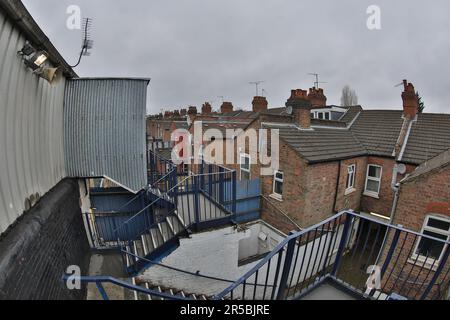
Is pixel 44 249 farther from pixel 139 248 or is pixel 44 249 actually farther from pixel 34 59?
pixel 34 59

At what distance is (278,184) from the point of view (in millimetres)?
9641

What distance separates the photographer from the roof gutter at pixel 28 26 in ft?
10.2

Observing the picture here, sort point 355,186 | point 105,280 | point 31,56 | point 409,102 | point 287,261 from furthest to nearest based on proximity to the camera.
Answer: point 409,102 → point 355,186 → point 31,56 → point 287,261 → point 105,280

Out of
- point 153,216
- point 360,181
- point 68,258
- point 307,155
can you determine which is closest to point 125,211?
point 153,216

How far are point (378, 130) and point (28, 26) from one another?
15214 mm

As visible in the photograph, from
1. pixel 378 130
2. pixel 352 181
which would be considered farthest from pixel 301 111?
pixel 378 130

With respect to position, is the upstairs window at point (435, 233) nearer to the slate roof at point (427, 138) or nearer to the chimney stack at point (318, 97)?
the slate roof at point (427, 138)

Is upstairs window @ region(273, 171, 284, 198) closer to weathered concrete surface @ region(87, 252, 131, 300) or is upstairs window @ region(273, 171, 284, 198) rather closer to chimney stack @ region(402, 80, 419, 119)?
weathered concrete surface @ region(87, 252, 131, 300)

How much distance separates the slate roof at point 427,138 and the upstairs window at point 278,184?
608 centimetres

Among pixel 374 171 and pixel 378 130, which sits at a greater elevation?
pixel 378 130

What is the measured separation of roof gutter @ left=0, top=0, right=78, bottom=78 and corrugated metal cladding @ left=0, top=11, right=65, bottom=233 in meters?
0.11
